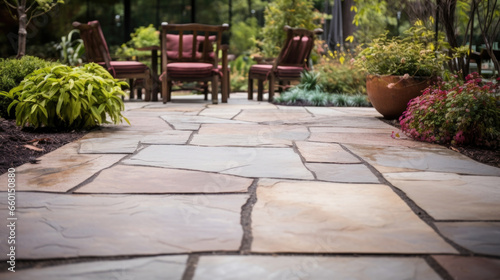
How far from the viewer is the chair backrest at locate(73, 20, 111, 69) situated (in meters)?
7.37

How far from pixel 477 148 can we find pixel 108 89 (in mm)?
2977

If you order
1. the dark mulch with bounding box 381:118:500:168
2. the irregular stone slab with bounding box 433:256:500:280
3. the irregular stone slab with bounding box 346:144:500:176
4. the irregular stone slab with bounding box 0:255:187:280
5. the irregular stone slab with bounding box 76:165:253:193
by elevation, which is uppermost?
the irregular stone slab with bounding box 433:256:500:280

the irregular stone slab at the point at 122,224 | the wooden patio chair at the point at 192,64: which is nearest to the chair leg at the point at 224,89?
the wooden patio chair at the point at 192,64

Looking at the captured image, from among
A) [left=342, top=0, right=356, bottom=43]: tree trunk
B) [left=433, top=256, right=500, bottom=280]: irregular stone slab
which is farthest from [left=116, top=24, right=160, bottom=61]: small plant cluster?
[left=433, top=256, right=500, bottom=280]: irregular stone slab

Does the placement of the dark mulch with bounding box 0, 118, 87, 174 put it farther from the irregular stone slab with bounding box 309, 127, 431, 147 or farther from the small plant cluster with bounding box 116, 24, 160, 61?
the small plant cluster with bounding box 116, 24, 160, 61

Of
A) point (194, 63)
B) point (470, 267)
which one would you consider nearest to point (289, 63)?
point (194, 63)

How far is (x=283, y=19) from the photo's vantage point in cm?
1042

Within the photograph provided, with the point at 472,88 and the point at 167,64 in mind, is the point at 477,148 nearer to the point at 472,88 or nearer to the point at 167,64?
the point at 472,88

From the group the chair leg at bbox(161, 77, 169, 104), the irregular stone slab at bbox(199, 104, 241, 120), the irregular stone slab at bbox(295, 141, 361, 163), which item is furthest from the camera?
the chair leg at bbox(161, 77, 169, 104)

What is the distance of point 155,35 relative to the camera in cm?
1143

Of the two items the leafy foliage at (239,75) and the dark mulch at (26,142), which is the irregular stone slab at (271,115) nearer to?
the dark mulch at (26,142)

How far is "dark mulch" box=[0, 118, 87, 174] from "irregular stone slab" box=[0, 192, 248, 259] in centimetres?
84

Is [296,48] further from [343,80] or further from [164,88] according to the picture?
[164,88]

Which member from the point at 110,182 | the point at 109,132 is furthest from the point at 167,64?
the point at 110,182
